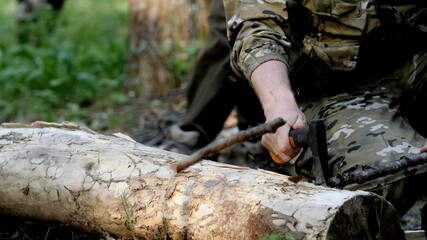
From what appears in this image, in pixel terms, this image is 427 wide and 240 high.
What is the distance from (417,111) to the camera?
3.34m

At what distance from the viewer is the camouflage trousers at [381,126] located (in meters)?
2.73

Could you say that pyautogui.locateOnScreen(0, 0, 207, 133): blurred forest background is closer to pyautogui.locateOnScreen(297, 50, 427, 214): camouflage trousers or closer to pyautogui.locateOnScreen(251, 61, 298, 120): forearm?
pyautogui.locateOnScreen(297, 50, 427, 214): camouflage trousers

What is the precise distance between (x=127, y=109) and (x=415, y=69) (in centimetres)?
329

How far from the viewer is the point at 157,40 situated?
21.2 ft

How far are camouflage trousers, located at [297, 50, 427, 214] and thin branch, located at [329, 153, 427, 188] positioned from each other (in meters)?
0.11

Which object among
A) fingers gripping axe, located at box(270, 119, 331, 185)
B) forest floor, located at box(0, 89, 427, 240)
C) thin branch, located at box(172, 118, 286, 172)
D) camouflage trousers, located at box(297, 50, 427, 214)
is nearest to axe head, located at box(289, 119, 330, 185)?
fingers gripping axe, located at box(270, 119, 331, 185)

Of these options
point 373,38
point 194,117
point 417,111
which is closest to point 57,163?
point 373,38

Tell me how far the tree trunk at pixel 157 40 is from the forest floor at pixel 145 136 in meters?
0.20

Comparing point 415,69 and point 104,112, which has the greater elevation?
point 415,69

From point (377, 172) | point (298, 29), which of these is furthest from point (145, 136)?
point (377, 172)

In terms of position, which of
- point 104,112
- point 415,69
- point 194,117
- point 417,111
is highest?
point 415,69

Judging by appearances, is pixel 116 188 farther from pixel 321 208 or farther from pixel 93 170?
pixel 321 208

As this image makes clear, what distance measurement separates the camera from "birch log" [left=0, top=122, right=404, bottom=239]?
7.27 feet

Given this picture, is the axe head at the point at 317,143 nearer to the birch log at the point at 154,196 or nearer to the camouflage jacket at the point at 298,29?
the birch log at the point at 154,196
